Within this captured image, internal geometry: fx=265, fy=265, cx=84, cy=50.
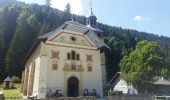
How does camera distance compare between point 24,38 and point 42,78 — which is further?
point 24,38

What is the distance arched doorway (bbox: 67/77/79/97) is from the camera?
33.6m

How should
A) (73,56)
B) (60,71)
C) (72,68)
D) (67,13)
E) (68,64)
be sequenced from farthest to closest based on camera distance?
(67,13) < (73,56) < (72,68) < (68,64) < (60,71)

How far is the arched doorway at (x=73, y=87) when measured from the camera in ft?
110

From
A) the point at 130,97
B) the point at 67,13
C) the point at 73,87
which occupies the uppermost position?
the point at 67,13

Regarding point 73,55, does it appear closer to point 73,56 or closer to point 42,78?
point 73,56

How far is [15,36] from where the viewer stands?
83625 mm

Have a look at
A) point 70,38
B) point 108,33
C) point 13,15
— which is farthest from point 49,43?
point 108,33

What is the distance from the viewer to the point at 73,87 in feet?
112

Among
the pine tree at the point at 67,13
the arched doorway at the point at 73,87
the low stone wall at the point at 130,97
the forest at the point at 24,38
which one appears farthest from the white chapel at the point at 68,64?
the pine tree at the point at 67,13

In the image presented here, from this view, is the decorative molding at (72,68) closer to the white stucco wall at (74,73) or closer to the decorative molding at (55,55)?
the white stucco wall at (74,73)

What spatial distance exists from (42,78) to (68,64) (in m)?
4.07

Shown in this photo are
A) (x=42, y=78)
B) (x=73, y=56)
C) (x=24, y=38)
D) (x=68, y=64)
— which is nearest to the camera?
(x=42, y=78)

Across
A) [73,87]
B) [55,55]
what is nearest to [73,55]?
[55,55]

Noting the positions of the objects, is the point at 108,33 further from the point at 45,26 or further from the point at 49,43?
the point at 49,43
